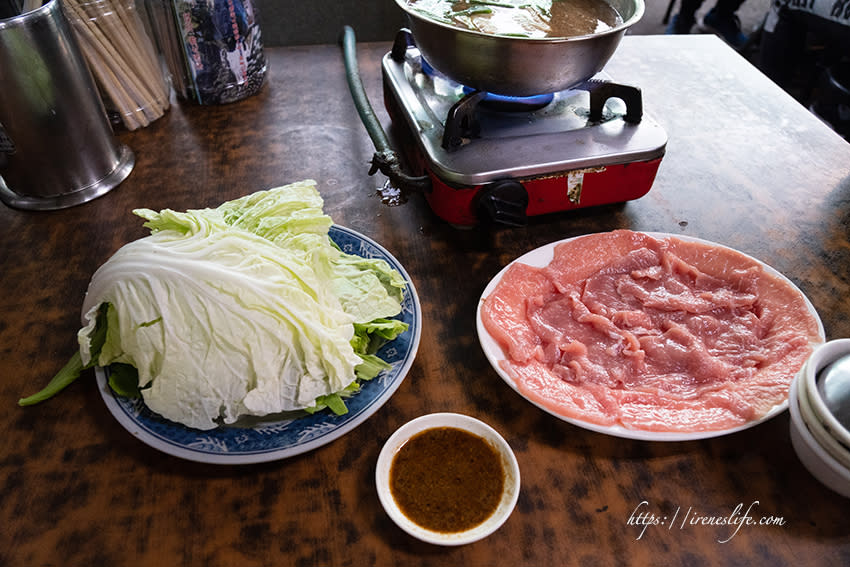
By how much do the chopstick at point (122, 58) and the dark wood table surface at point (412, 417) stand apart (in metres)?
0.17

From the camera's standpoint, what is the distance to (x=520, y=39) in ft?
4.78

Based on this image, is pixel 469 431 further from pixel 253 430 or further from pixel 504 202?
pixel 504 202

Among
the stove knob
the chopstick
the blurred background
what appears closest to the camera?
the stove knob

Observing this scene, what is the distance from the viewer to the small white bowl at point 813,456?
42.3 inches

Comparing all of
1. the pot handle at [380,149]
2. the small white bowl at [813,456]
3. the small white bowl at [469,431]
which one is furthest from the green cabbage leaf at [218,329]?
the small white bowl at [813,456]

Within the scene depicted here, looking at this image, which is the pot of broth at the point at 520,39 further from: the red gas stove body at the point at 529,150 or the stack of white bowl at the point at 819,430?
the stack of white bowl at the point at 819,430

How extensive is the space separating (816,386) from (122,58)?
8.14 feet

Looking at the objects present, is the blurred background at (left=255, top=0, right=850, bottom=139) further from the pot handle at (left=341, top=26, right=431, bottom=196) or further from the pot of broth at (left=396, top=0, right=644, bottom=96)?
the pot of broth at (left=396, top=0, right=644, bottom=96)

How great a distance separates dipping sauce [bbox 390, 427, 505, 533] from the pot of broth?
1005 mm

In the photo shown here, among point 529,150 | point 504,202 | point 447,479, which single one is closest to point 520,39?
point 529,150

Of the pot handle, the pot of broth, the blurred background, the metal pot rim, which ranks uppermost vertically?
the metal pot rim

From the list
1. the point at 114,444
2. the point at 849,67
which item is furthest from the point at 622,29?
the point at 849,67

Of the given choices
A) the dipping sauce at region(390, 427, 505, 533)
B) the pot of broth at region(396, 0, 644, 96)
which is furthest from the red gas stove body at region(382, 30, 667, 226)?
the dipping sauce at region(390, 427, 505, 533)

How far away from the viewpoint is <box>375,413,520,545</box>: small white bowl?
1042 millimetres
